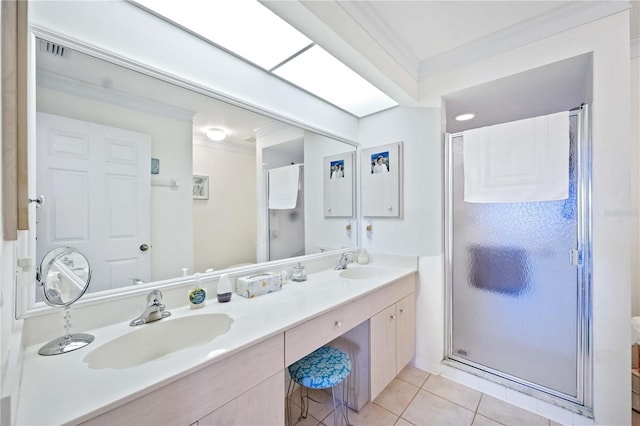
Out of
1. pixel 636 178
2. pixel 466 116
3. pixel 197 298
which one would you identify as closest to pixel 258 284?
pixel 197 298

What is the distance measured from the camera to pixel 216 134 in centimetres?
146

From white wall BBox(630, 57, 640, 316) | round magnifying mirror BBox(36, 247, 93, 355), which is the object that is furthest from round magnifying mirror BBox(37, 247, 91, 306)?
white wall BBox(630, 57, 640, 316)

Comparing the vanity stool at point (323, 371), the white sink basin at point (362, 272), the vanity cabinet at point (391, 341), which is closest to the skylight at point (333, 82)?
the white sink basin at point (362, 272)

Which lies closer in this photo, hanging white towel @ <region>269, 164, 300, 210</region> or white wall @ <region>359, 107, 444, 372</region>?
hanging white towel @ <region>269, 164, 300, 210</region>

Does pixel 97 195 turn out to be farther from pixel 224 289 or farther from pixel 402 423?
pixel 402 423

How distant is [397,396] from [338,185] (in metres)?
1.64

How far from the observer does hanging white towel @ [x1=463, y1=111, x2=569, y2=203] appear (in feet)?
5.07

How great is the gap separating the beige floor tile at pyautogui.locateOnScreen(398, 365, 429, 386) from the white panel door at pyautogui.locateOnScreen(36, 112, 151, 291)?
1.87 m

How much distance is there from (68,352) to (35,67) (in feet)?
3.27

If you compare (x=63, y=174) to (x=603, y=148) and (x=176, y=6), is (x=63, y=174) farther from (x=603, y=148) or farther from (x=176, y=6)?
(x=603, y=148)

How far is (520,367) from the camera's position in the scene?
1.76m

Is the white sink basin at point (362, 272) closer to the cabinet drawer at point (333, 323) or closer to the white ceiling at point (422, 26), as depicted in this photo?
the cabinet drawer at point (333, 323)

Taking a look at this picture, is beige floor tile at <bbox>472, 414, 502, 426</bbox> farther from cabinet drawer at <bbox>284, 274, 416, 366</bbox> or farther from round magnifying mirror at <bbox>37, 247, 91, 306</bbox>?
round magnifying mirror at <bbox>37, 247, 91, 306</bbox>

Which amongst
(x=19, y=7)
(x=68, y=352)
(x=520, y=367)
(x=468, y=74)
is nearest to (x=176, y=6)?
(x=19, y=7)
